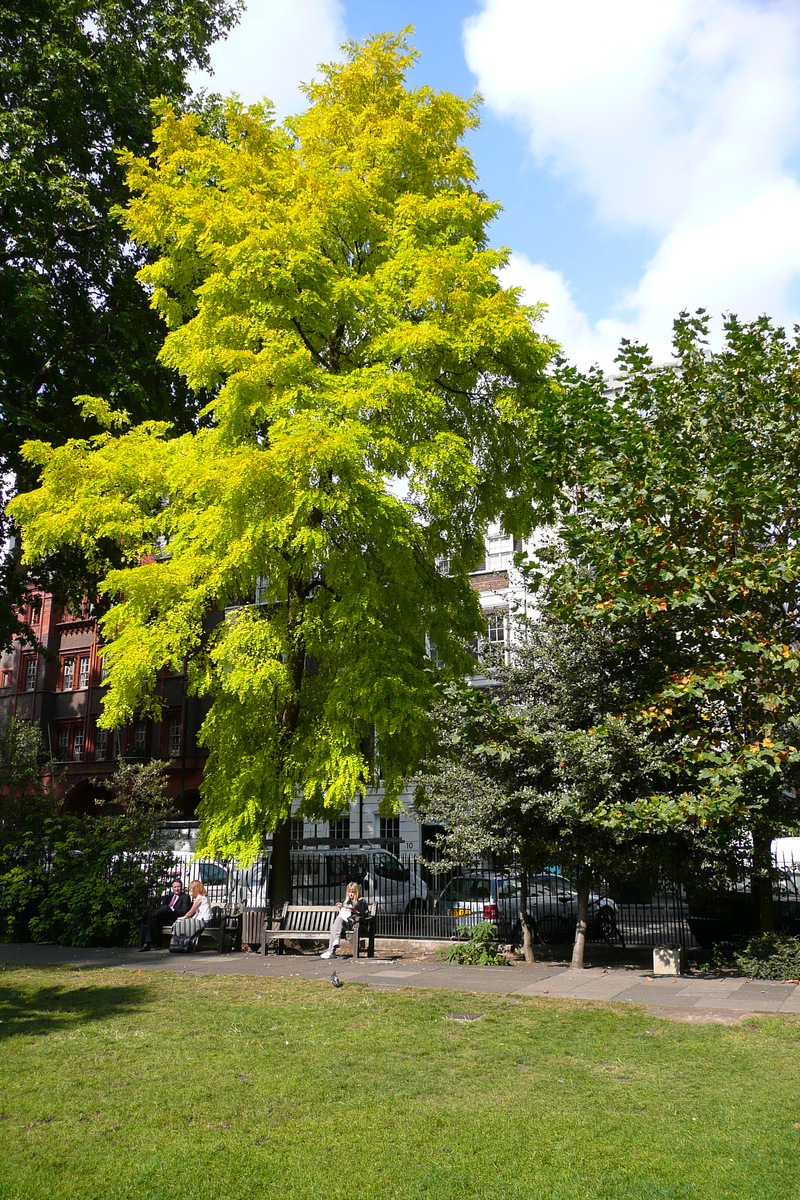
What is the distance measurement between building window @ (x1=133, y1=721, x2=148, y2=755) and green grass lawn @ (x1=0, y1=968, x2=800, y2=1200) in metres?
33.8

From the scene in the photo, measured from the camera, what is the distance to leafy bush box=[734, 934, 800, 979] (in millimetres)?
13211

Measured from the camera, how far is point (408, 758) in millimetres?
16906

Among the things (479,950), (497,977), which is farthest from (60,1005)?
(479,950)

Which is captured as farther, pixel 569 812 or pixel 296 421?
pixel 296 421

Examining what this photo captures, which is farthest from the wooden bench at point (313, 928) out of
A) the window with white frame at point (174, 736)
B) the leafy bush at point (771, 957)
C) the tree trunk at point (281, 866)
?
the window with white frame at point (174, 736)

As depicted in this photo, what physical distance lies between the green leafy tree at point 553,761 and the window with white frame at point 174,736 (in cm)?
2959

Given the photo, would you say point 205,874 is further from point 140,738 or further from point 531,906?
point 140,738

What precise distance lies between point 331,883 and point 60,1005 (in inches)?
363

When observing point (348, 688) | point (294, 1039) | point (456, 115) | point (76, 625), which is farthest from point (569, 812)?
point (76, 625)

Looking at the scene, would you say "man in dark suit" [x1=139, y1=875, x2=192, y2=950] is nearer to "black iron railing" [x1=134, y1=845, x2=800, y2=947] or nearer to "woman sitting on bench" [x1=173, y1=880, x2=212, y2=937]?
"woman sitting on bench" [x1=173, y1=880, x2=212, y2=937]

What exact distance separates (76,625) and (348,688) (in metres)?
33.6

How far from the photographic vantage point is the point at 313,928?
17.0 metres

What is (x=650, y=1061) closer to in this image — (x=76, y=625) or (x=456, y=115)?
(x=456, y=115)

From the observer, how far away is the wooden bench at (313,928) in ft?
54.2
